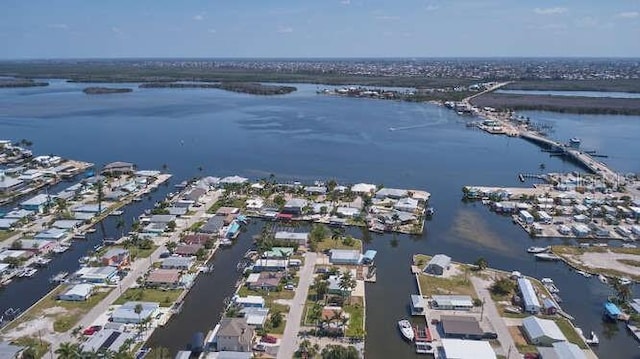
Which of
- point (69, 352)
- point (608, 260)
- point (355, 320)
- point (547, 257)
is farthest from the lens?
point (547, 257)

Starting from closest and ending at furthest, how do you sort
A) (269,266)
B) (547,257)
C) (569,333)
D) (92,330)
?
(92,330)
(569,333)
(269,266)
(547,257)

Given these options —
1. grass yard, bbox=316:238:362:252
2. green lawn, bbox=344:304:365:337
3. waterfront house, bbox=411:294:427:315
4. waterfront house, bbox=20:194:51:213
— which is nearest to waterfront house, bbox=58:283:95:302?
green lawn, bbox=344:304:365:337

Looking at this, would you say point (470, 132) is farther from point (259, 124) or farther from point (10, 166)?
point (10, 166)

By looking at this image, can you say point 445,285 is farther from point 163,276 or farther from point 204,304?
point 163,276

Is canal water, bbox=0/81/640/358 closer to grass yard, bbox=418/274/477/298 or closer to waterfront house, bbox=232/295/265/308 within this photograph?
grass yard, bbox=418/274/477/298

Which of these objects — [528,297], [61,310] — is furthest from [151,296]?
[528,297]

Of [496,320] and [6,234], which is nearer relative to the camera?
[496,320]

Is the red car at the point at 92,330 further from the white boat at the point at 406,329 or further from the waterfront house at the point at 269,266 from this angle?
the white boat at the point at 406,329
